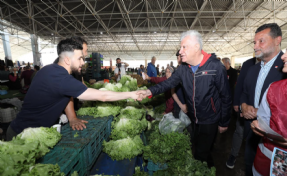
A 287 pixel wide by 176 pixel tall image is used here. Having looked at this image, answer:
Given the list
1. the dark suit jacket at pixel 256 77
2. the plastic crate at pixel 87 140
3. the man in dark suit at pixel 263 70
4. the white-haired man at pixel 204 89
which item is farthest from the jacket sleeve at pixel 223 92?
the plastic crate at pixel 87 140

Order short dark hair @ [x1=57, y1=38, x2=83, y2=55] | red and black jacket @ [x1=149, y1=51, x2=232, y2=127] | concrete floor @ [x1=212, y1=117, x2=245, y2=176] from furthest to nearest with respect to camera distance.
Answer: concrete floor @ [x1=212, y1=117, x2=245, y2=176]
red and black jacket @ [x1=149, y1=51, x2=232, y2=127]
short dark hair @ [x1=57, y1=38, x2=83, y2=55]

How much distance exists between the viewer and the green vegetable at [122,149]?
1.99 meters

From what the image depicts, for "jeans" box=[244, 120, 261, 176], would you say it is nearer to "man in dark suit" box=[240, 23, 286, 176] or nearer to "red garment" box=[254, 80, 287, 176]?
"man in dark suit" box=[240, 23, 286, 176]

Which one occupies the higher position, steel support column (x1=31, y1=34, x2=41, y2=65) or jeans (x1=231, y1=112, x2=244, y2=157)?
steel support column (x1=31, y1=34, x2=41, y2=65)

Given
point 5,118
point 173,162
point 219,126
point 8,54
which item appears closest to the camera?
point 173,162

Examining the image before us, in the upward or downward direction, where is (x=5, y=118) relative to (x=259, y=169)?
downward

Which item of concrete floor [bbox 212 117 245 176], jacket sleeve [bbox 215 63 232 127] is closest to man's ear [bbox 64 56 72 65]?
jacket sleeve [bbox 215 63 232 127]

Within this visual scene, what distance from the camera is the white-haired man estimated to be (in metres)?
2.18

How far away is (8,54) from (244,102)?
23391mm

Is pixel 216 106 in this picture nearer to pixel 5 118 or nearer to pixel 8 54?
pixel 5 118

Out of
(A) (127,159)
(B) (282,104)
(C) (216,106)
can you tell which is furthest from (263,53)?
(A) (127,159)

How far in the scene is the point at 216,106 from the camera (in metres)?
2.32

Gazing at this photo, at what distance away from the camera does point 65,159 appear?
4.31 ft

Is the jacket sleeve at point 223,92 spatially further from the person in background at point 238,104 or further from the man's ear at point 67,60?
the man's ear at point 67,60
